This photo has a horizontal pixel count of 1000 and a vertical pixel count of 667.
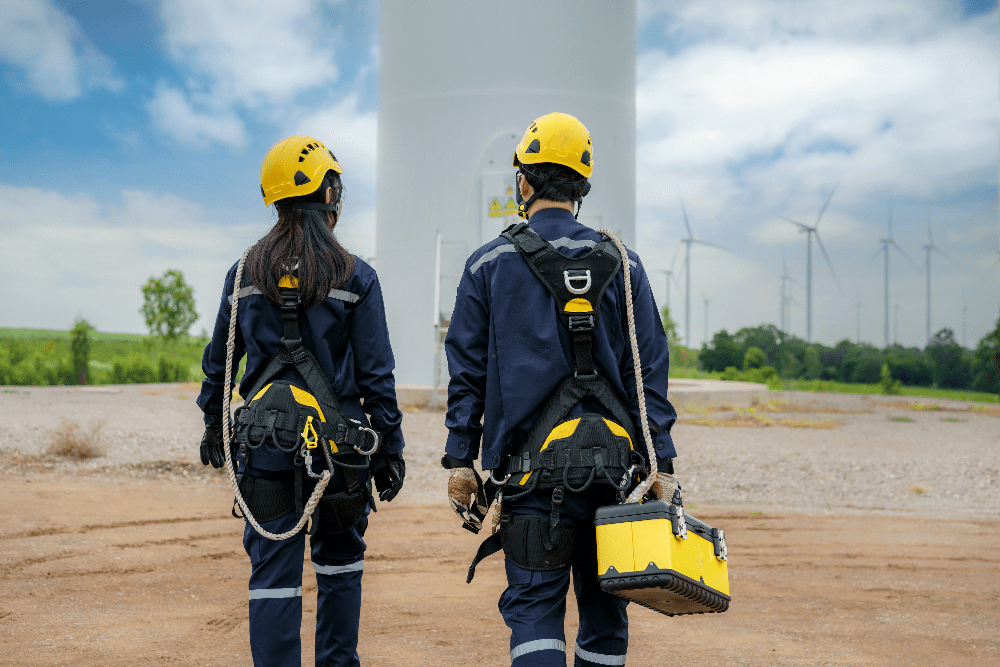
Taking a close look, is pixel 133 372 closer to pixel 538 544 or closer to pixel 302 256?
pixel 302 256

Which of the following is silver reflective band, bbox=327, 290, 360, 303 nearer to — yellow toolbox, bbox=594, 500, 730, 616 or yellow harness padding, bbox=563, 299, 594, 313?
yellow harness padding, bbox=563, 299, 594, 313

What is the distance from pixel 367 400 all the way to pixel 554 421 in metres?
0.91

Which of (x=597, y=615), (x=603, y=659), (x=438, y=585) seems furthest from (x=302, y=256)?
(x=438, y=585)

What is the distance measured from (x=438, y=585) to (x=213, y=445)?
Result: 99.0 inches

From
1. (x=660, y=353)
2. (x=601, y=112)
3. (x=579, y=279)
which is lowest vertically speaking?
(x=660, y=353)

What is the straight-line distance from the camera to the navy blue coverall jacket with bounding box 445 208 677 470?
9.08 feet

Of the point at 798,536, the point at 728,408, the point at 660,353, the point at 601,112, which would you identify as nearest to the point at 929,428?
the point at 728,408

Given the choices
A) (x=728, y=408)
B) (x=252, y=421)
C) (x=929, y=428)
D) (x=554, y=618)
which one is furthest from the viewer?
(x=728, y=408)

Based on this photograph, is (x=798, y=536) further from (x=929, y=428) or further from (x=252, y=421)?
(x=929, y=428)

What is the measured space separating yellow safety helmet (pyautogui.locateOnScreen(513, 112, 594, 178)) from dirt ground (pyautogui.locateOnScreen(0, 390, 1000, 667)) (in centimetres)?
246

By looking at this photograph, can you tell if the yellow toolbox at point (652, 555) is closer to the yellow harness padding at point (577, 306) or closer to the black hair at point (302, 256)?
the yellow harness padding at point (577, 306)

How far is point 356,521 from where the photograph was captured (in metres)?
3.28

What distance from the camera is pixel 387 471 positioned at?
11.1ft

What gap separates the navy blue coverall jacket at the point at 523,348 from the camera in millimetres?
2768
